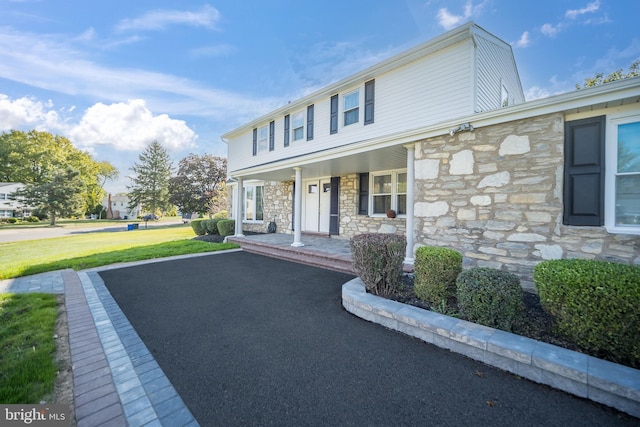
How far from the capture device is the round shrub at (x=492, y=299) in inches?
101

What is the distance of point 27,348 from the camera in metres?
2.51

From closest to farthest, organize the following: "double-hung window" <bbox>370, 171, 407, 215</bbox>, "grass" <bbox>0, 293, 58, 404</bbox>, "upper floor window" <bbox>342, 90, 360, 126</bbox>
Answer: "grass" <bbox>0, 293, 58, 404</bbox> → "double-hung window" <bbox>370, 171, 407, 215</bbox> → "upper floor window" <bbox>342, 90, 360, 126</bbox>

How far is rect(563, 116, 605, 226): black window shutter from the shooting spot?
3258 millimetres

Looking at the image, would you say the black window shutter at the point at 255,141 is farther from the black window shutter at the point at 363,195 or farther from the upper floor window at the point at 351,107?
the black window shutter at the point at 363,195

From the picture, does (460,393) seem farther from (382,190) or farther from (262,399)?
(382,190)

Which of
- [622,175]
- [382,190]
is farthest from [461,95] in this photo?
[622,175]

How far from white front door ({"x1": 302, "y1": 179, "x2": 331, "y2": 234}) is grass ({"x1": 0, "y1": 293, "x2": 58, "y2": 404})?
7192 mm

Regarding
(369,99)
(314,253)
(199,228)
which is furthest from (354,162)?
(199,228)

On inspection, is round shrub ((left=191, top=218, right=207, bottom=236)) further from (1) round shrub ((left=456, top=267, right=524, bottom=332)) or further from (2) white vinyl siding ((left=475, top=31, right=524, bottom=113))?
(1) round shrub ((left=456, top=267, right=524, bottom=332))

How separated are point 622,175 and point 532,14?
10.2m

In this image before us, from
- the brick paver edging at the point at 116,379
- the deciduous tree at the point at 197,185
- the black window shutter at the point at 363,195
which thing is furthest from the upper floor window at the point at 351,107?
the deciduous tree at the point at 197,185

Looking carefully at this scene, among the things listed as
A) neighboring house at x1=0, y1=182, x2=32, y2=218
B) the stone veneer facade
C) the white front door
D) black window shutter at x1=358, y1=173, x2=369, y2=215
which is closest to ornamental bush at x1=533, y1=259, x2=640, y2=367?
the stone veneer facade

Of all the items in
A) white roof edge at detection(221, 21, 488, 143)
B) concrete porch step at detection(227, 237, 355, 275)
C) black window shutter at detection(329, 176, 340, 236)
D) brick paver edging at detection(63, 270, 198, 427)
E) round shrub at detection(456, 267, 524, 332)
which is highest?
white roof edge at detection(221, 21, 488, 143)

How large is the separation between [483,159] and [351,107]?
205 inches
